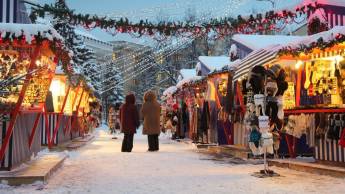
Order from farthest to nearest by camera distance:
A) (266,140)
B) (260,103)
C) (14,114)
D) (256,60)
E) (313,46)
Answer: (256,60) < (313,46) < (260,103) < (266,140) < (14,114)

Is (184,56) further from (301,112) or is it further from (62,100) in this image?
(301,112)

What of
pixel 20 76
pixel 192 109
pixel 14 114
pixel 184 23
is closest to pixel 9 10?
pixel 184 23

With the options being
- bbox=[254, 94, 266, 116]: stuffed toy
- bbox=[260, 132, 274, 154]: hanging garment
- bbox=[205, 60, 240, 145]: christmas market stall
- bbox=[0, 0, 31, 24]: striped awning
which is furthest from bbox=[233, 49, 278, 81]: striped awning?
bbox=[0, 0, 31, 24]: striped awning

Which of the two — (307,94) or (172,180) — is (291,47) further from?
(172,180)

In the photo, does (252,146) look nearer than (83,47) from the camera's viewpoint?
Yes

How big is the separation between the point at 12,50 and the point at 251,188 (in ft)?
16.7

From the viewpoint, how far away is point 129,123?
15.8 metres

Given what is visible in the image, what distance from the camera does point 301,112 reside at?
34.3ft

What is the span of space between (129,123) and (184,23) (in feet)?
13.5

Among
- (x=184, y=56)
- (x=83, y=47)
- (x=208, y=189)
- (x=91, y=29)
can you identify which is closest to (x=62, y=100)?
(x=91, y=29)

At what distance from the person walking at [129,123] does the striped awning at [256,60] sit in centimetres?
433

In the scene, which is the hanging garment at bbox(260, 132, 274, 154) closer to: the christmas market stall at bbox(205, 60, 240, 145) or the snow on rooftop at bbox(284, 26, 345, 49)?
the snow on rooftop at bbox(284, 26, 345, 49)

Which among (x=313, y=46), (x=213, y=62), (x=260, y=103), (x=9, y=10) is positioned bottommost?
(x=260, y=103)

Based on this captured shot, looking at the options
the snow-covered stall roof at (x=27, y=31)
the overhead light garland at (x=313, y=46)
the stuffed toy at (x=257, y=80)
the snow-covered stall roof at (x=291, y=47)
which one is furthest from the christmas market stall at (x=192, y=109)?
the snow-covered stall roof at (x=27, y=31)
